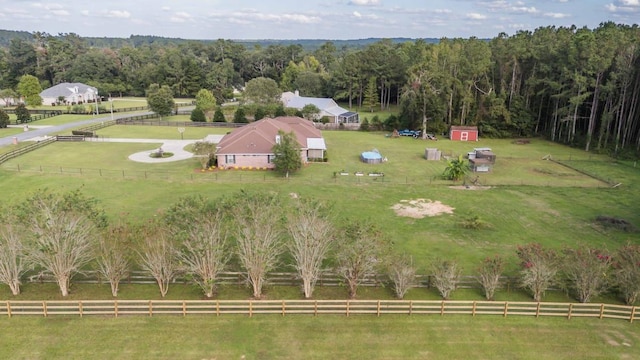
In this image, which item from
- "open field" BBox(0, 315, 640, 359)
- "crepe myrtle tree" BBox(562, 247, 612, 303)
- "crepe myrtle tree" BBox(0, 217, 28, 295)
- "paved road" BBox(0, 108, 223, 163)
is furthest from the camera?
"paved road" BBox(0, 108, 223, 163)

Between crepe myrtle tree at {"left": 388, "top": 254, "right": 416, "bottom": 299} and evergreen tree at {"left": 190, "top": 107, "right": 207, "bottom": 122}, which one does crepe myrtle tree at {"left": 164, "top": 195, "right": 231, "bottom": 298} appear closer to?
crepe myrtle tree at {"left": 388, "top": 254, "right": 416, "bottom": 299}

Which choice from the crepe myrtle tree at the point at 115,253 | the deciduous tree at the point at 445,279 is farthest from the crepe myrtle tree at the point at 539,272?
the crepe myrtle tree at the point at 115,253

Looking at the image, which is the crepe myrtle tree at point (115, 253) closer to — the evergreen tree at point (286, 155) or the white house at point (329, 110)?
the evergreen tree at point (286, 155)

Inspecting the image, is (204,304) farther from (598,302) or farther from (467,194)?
(467,194)

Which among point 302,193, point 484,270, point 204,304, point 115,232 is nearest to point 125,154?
point 302,193

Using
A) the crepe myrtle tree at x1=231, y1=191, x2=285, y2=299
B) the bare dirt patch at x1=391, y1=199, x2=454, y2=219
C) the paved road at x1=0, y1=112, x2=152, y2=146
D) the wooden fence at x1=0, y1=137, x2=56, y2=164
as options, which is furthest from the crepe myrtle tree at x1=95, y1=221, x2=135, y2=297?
the paved road at x1=0, y1=112, x2=152, y2=146

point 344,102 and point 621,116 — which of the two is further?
point 344,102

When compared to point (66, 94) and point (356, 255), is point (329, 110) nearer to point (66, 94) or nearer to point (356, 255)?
point (356, 255)
